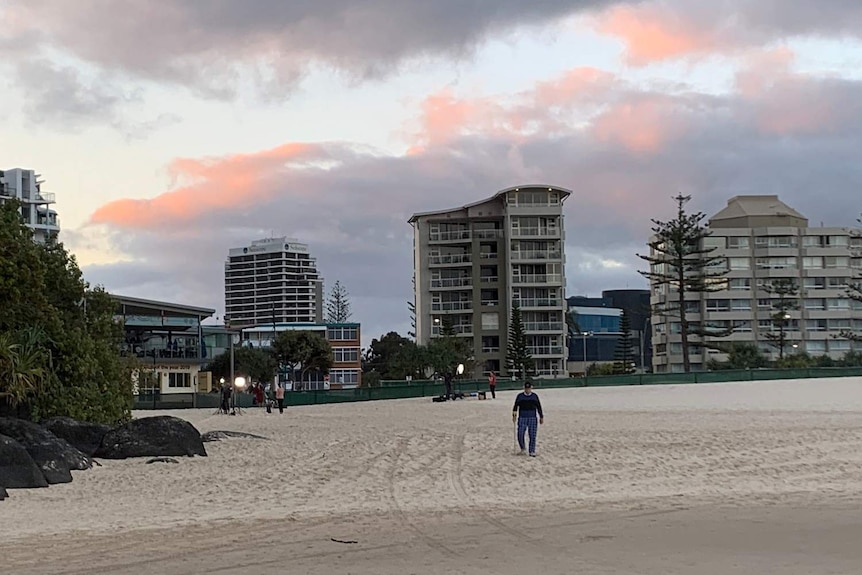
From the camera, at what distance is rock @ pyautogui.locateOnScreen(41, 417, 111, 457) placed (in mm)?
22672

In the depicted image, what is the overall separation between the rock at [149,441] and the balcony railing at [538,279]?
66147 mm

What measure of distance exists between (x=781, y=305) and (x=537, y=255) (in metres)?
21.3

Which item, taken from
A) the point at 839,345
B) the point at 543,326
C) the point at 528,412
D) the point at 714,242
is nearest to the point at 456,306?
the point at 543,326

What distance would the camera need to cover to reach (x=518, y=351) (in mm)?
81438

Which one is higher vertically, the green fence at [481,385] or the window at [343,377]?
the window at [343,377]

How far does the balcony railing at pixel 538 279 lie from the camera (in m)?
88.1

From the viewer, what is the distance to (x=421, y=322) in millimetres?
90750

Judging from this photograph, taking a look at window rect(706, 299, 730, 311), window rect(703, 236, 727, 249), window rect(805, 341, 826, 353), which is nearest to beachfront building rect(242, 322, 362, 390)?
window rect(706, 299, 730, 311)

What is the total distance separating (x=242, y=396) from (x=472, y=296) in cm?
3759

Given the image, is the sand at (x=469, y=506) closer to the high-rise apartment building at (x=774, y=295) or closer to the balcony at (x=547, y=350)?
the balcony at (x=547, y=350)

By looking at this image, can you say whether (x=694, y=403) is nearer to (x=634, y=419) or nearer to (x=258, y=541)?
(x=634, y=419)

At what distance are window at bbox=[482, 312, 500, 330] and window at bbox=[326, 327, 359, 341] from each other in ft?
58.5

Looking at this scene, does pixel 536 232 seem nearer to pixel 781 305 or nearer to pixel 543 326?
pixel 543 326

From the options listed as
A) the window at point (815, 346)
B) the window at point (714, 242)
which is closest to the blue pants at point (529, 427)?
the window at point (714, 242)
